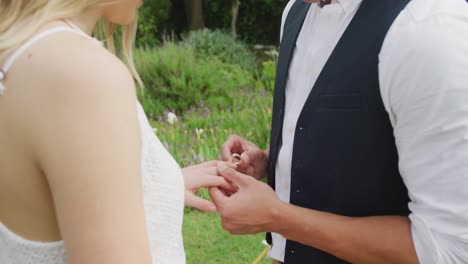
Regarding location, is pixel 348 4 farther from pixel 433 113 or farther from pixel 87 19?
pixel 87 19

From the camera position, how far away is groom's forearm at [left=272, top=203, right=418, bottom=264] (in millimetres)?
1370

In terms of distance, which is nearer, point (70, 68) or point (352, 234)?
point (70, 68)

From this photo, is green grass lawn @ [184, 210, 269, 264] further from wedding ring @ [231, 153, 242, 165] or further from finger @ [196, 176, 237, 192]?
finger @ [196, 176, 237, 192]

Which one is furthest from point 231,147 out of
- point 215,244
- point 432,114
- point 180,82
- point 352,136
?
point 180,82

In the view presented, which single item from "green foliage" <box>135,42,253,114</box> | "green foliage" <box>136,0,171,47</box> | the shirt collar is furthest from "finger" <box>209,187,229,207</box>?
"green foliage" <box>136,0,171,47</box>

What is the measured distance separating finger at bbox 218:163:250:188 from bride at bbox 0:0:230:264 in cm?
69

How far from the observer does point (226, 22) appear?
15680mm

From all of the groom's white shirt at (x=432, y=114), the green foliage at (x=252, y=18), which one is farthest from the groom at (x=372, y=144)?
the green foliage at (x=252, y=18)

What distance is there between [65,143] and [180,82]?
5.83 meters

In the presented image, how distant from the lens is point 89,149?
0.77 metres

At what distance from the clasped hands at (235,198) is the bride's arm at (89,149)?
683 mm

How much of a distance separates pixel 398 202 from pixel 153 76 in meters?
5.77

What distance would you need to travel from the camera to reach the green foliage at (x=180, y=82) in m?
6.55

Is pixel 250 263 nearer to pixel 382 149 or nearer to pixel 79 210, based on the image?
pixel 382 149
